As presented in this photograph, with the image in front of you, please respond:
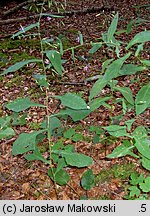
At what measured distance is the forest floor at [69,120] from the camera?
174 centimetres

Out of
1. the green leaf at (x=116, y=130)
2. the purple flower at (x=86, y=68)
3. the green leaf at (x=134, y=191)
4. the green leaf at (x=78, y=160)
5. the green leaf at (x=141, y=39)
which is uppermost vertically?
the green leaf at (x=141, y=39)

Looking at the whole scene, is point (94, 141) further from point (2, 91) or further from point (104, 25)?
point (104, 25)

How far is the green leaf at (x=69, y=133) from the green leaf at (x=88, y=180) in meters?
0.33

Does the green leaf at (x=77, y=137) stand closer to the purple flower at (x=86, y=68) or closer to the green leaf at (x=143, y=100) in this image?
the green leaf at (x=143, y=100)

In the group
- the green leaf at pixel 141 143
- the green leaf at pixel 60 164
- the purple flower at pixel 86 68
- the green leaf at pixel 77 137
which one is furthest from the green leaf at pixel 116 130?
the purple flower at pixel 86 68

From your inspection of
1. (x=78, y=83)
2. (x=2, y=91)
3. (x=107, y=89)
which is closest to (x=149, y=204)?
(x=107, y=89)

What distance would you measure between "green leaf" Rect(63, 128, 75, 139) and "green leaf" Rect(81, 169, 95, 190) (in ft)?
1.08

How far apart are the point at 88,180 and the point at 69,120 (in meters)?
0.55

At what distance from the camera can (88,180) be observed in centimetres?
170

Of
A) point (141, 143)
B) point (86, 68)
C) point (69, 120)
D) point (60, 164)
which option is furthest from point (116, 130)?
point (86, 68)

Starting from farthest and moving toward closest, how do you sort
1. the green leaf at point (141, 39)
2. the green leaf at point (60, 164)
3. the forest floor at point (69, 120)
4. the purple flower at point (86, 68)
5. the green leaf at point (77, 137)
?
the purple flower at point (86, 68) < the green leaf at point (77, 137) < the forest floor at point (69, 120) < the green leaf at point (60, 164) < the green leaf at point (141, 39)

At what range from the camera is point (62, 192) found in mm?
1723

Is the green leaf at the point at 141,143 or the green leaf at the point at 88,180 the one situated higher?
the green leaf at the point at 141,143

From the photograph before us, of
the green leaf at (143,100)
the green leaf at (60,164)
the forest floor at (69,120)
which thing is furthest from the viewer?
the forest floor at (69,120)
